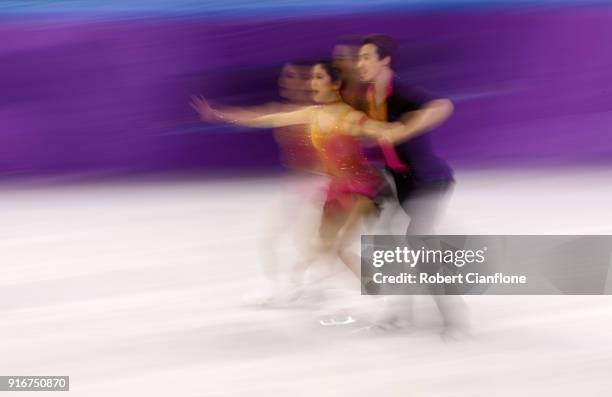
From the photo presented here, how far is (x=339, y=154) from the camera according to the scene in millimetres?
2623

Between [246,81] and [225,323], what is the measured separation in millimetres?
2443

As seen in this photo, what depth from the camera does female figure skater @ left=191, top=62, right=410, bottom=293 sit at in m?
2.59

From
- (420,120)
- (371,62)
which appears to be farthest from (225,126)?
(420,120)

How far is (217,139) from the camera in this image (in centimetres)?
506

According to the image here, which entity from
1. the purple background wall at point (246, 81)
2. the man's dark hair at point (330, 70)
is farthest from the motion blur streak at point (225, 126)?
the man's dark hair at point (330, 70)

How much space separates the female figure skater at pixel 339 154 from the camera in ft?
8.48

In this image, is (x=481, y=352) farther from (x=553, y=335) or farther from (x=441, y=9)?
(x=441, y=9)

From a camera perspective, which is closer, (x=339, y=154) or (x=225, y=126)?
(x=339, y=154)

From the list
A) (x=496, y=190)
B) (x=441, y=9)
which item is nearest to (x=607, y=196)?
(x=496, y=190)

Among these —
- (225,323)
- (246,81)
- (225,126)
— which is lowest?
(225,323)

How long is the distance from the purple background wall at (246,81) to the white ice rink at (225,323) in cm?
63

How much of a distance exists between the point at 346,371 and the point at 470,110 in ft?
9.84

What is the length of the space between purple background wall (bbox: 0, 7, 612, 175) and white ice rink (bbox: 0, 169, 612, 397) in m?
0.63

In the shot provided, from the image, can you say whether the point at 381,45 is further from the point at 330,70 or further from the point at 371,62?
the point at 330,70
